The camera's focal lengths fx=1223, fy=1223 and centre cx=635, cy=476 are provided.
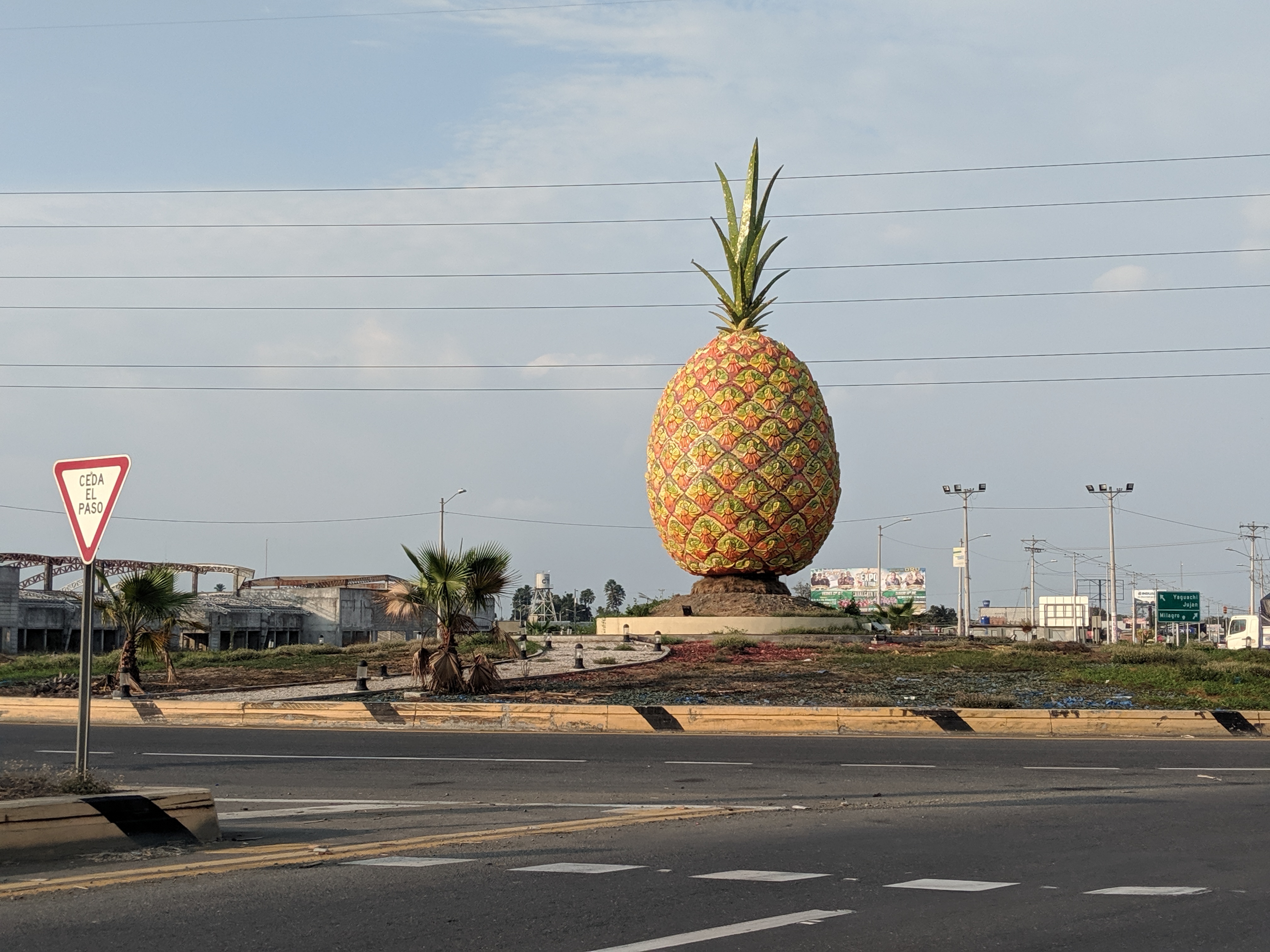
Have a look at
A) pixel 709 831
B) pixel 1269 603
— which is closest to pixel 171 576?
pixel 709 831

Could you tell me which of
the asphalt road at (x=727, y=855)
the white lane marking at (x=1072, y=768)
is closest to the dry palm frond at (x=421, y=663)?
the asphalt road at (x=727, y=855)

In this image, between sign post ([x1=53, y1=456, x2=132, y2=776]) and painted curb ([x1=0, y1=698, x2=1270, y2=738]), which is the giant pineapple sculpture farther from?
sign post ([x1=53, y1=456, x2=132, y2=776])

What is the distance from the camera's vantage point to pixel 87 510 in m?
8.56

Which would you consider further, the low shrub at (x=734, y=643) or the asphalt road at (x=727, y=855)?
the low shrub at (x=734, y=643)

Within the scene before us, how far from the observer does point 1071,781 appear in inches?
472

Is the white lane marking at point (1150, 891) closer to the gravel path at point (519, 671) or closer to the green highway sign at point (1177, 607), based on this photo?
the gravel path at point (519, 671)


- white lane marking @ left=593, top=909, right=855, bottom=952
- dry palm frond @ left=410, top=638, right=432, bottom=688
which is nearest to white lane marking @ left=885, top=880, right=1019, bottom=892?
white lane marking @ left=593, top=909, right=855, bottom=952

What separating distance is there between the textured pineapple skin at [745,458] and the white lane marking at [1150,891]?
1204 inches

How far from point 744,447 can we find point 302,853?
30210 mm

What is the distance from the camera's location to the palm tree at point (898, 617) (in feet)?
166

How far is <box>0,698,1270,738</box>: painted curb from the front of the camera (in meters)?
17.0

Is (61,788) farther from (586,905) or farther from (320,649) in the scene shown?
(320,649)

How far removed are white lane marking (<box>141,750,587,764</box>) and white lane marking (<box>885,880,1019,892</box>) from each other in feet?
22.7

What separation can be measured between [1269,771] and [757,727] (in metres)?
6.62
